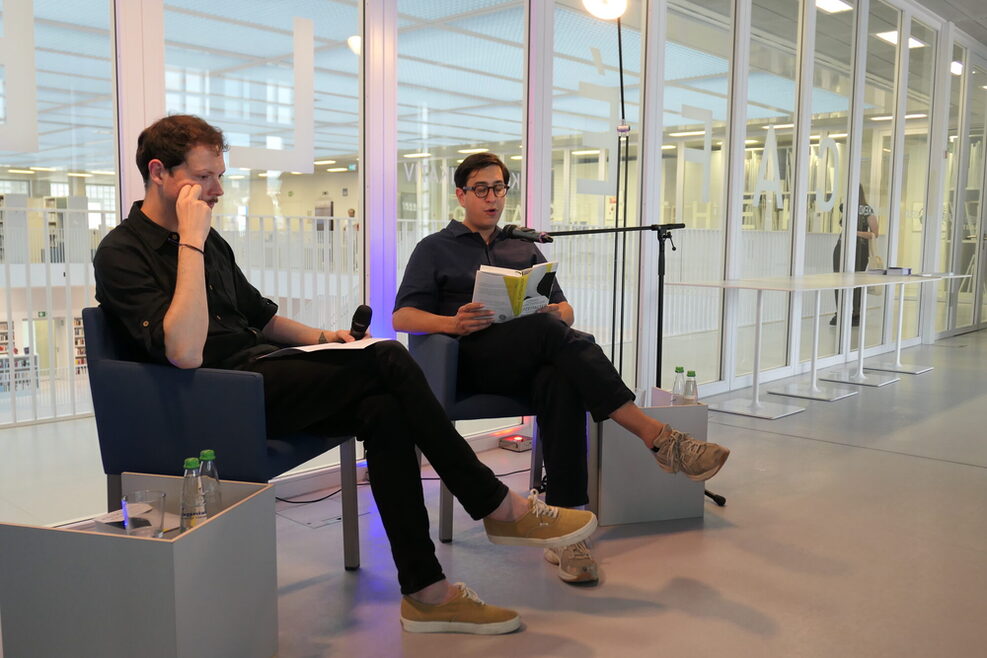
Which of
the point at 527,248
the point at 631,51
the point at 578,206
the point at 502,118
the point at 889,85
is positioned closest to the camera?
the point at 527,248

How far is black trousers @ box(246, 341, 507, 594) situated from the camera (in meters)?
1.82

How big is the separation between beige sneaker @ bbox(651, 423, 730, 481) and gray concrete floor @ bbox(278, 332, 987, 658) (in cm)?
29

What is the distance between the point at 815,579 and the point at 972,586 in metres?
0.40

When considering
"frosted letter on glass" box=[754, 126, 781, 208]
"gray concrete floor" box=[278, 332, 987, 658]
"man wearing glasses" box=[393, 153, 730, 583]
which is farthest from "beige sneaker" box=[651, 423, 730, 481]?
"frosted letter on glass" box=[754, 126, 781, 208]

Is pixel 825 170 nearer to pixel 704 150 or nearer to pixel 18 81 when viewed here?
pixel 704 150

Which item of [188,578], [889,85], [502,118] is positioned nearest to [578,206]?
[502,118]

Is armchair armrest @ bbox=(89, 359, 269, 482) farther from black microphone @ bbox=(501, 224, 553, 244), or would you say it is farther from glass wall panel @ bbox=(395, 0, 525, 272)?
glass wall panel @ bbox=(395, 0, 525, 272)

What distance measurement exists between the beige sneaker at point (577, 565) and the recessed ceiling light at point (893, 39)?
5.63m

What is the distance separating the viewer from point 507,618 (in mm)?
1877

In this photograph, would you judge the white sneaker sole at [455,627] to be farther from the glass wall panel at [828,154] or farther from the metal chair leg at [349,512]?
the glass wall panel at [828,154]

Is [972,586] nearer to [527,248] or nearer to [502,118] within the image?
[527,248]

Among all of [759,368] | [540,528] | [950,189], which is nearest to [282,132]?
[540,528]

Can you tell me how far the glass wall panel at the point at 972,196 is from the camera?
7.95m

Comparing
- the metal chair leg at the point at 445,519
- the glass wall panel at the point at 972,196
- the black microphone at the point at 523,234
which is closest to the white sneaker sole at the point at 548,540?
the metal chair leg at the point at 445,519
